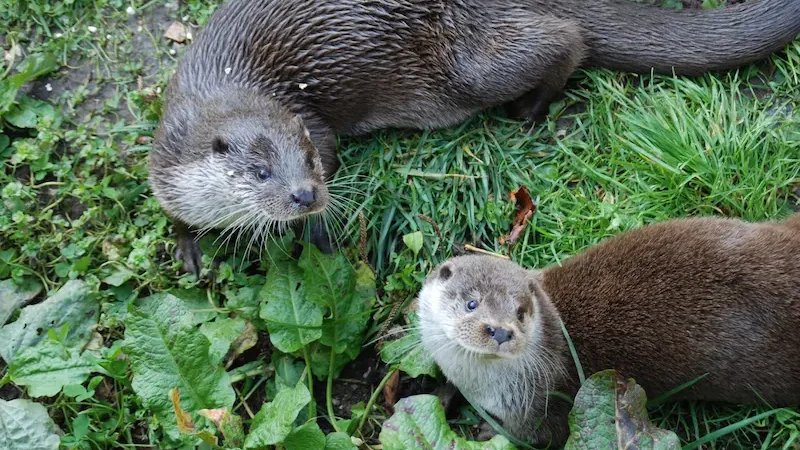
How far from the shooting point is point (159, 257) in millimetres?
2930

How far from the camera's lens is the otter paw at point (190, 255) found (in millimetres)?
2850

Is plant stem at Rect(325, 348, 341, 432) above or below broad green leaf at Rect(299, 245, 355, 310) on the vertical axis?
below

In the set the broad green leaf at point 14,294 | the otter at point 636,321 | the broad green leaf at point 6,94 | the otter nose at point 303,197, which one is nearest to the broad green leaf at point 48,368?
the broad green leaf at point 14,294

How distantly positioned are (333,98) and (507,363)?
3.68ft

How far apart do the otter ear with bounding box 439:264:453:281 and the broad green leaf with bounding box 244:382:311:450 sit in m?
0.48

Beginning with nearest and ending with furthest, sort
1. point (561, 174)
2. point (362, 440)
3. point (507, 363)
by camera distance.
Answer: point (507, 363)
point (362, 440)
point (561, 174)

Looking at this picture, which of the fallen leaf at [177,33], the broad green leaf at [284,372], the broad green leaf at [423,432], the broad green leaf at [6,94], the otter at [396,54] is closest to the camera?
the broad green leaf at [423,432]

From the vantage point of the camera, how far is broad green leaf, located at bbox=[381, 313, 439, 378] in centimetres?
252

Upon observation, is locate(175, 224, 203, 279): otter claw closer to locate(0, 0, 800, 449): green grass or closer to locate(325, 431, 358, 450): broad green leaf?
locate(0, 0, 800, 449): green grass

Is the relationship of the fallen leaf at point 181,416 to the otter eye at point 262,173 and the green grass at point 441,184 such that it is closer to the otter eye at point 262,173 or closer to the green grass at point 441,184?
the green grass at point 441,184

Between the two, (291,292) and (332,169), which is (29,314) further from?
(332,169)

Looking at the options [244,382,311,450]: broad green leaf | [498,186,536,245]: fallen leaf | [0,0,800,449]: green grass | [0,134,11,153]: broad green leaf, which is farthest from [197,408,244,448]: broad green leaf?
[0,134,11,153]: broad green leaf

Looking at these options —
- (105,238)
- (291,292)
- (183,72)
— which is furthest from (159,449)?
(183,72)

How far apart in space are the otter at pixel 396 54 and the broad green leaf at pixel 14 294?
52cm
